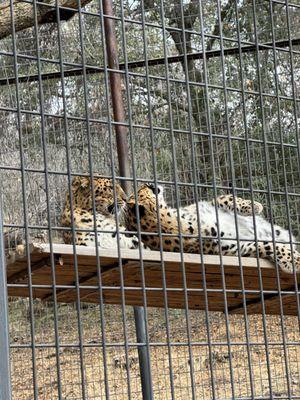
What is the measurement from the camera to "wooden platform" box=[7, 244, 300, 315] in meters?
6.53

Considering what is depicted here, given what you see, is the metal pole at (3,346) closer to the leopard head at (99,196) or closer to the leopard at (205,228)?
the leopard at (205,228)

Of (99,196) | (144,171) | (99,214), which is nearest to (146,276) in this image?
(99,214)

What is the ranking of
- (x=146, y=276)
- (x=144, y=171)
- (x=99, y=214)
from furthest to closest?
(x=144, y=171)
(x=99, y=214)
(x=146, y=276)

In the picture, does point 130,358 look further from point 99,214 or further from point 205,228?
point 205,228

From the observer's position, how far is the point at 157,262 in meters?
6.90

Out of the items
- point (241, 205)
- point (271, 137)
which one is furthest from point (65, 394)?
point (241, 205)

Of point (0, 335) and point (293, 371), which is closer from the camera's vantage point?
point (0, 335)

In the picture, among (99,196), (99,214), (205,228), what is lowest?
(205,228)

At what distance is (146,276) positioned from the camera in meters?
7.37

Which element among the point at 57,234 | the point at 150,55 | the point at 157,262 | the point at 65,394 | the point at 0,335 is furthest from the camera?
the point at 65,394

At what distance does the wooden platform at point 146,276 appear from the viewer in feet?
21.4

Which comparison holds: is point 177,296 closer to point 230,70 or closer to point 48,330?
point 230,70

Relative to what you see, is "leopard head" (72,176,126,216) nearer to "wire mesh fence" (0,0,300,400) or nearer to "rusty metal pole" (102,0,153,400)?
"wire mesh fence" (0,0,300,400)

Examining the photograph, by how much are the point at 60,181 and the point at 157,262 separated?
4029 mm
